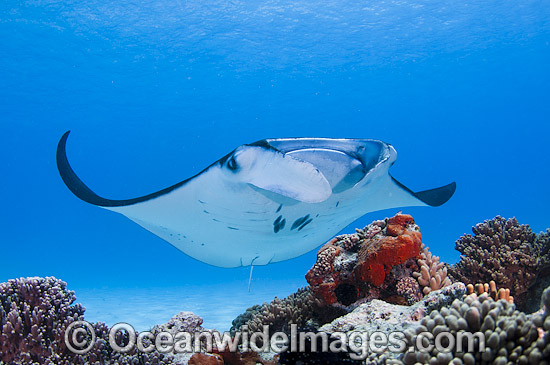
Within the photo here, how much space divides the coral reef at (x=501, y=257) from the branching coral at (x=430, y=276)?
1.01m

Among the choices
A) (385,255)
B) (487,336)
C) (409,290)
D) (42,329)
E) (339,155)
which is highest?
(339,155)

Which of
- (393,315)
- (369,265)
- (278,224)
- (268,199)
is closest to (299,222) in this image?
(278,224)

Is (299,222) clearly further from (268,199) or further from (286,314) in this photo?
(286,314)

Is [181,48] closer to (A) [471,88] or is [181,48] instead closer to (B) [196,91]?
(B) [196,91]

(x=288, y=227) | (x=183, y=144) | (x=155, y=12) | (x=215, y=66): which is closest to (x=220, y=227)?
(x=288, y=227)

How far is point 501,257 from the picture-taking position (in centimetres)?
450

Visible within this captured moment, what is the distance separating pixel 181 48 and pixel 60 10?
10.6 m

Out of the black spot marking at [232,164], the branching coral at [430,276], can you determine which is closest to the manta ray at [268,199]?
the black spot marking at [232,164]

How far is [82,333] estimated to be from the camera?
339cm

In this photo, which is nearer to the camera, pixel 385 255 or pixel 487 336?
pixel 487 336

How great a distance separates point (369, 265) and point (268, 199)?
140 centimetres

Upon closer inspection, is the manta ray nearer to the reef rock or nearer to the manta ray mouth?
the manta ray mouth

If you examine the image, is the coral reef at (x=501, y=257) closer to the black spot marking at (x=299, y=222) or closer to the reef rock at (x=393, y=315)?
the reef rock at (x=393, y=315)

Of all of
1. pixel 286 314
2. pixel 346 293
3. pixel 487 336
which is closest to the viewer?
pixel 487 336
